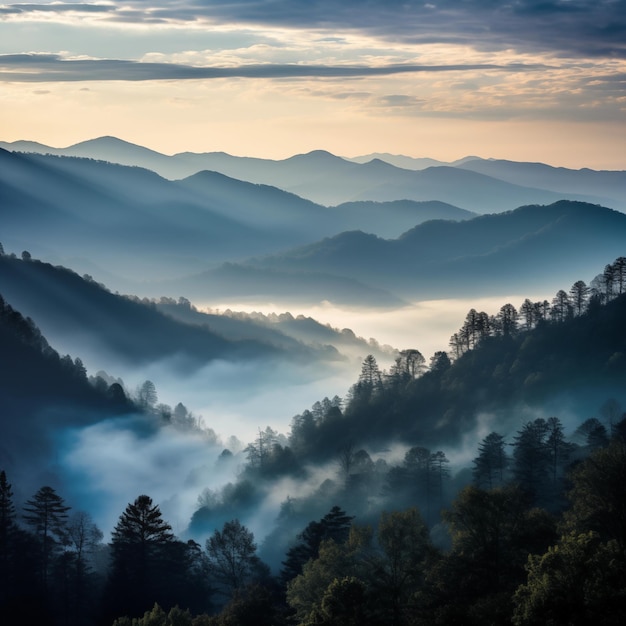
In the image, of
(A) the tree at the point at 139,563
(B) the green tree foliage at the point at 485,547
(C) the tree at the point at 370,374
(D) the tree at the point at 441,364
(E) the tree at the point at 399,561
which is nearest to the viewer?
(B) the green tree foliage at the point at 485,547

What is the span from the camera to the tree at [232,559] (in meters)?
87.7

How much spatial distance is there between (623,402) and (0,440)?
296 ft

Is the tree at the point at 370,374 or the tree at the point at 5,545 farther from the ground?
the tree at the point at 5,545

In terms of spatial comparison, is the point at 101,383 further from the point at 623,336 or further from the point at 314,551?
the point at 314,551

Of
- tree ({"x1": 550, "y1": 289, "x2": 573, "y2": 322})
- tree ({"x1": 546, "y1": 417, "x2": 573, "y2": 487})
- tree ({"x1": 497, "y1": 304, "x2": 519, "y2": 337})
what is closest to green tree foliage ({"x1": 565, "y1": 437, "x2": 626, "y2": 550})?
tree ({"x1": 546, "y1": 417, "x2": 573, "y2": 487})

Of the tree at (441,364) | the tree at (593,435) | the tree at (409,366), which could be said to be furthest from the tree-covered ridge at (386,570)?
the tree at (409,366)

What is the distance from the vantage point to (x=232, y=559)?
8800 centimetres

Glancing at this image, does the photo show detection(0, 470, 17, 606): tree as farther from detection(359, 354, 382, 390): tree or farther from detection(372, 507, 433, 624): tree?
detection(359, 354, 382, 390): tree

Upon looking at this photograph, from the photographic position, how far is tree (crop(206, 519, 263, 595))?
87.7 m

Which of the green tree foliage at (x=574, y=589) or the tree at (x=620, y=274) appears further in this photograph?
the tree at (x=620, y=274)

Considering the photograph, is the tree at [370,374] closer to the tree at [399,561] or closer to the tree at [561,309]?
the tree at [561,309]

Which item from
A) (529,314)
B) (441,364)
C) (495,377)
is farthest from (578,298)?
(441,364)

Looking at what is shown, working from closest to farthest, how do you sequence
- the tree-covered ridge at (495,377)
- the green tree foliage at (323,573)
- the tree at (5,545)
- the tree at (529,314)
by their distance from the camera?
1. the green tree foliage at (323,573)
2. the tree at (5,545)
3. the tree-covered ridge at (495,377)
4. the tree at (529,314)

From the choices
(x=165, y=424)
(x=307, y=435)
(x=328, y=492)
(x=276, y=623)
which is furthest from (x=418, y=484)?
(x=165, y=424)
